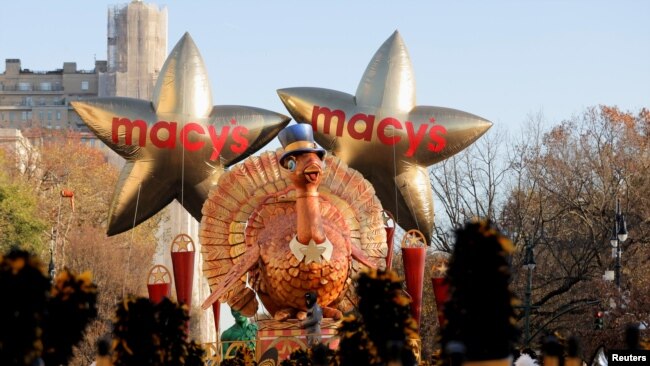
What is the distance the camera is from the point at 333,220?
973 inches

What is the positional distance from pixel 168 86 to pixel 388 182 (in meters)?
4.22

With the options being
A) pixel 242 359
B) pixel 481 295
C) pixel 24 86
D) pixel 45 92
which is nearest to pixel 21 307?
pixel 481 295

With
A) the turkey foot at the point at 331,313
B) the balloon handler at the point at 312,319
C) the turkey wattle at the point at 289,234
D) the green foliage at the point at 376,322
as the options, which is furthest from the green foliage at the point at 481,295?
the turkey foot at the point at 331,313

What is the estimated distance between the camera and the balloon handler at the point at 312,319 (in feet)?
74.8

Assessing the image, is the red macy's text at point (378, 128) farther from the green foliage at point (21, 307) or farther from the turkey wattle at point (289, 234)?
the green foliage at point (21, 307)

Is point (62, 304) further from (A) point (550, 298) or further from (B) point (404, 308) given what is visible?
(A) point (550, 298)

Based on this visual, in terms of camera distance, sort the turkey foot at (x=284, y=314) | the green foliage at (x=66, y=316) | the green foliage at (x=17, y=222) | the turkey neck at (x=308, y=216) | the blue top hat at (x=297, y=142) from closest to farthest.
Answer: the green foliage at (x=66, y=316) < the blue top hat at (x=297, y=142) < the turkey neck at (x=308, y=216) < the turkey foot at (x=284, y=314) < the green foliage at (x=17, y=222)

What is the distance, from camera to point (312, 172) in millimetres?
22656

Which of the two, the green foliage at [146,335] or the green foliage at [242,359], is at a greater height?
the green foliage at [242,359]

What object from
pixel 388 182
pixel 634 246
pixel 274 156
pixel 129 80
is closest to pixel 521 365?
pixel 274 156

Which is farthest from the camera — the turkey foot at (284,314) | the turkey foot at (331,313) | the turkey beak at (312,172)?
the turkey foot at (331,313)

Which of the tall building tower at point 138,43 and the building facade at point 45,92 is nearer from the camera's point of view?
the tall building tower at point 138,43

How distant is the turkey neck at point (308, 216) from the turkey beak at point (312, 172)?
7.9 inches

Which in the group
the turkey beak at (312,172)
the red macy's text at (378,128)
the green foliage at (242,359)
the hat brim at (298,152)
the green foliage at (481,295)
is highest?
the red macy's text at (378,128)
